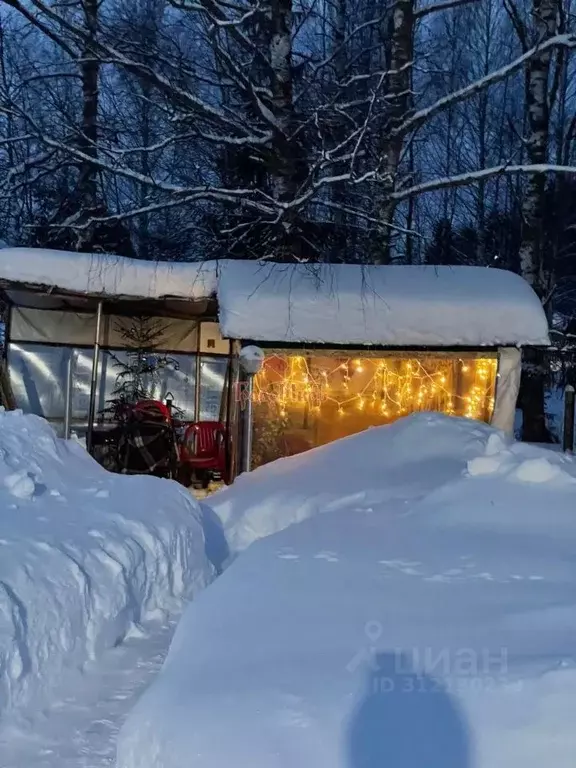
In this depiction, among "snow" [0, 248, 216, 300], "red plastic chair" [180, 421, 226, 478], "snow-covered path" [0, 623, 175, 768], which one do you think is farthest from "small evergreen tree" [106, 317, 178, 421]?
"snow-covered path" [0, 623, 175, 768]

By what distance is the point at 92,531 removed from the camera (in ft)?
16.3

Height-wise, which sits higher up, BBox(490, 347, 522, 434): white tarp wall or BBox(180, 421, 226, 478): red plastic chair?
BBox(490, 347, 522, 434): white tarp wall

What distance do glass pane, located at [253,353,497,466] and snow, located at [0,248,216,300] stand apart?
4.98 feet

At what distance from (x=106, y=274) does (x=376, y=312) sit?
3.55 metres

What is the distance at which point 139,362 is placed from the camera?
11.8m

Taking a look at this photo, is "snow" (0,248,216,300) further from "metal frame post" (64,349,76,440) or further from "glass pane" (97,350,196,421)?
"glass pane" (97,350,196,421)

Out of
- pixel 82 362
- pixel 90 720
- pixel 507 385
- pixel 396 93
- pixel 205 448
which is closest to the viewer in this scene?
pixel 90 720

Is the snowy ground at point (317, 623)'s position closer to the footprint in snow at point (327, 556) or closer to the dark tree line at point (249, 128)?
the footprint in snow at point (327, 556)

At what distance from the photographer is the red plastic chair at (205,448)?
10.4 meters

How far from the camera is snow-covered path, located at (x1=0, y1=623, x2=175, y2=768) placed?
3291 mm

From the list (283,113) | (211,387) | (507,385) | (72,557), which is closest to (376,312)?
(507,385)

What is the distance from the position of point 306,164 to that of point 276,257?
5.58ft

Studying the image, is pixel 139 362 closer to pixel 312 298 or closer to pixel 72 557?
pixel 312 298

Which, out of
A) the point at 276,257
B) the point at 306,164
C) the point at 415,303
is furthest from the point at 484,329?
the point at 306,164
